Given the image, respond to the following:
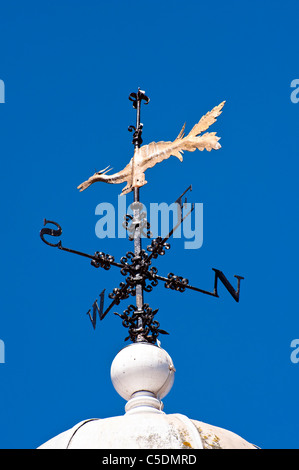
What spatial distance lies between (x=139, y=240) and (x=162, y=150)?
1.37 m

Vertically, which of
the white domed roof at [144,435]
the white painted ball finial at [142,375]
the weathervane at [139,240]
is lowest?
the white domed roof at [144,435]

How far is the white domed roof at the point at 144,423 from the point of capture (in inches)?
453

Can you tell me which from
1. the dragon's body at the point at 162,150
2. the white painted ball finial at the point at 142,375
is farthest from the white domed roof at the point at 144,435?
the dragon's body at the point at 162,150

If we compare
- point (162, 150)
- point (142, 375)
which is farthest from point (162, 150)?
point (142, 375)

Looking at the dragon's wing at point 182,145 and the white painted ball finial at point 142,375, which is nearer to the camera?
the white painted ball finial at point 142,375

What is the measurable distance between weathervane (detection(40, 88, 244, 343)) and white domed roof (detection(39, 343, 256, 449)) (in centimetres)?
57

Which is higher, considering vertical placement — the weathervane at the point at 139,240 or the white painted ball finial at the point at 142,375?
the weathervane at the point at 139,240

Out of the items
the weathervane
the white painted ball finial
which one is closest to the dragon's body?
the weathervane

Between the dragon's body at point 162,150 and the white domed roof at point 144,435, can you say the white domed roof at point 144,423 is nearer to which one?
the white domed roof at point 144,435

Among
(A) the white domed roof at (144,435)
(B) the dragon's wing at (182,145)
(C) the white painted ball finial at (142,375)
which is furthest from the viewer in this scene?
(B) the dragon's wing at (182,145)

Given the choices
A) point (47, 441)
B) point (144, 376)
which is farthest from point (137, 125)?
point (47, 441)

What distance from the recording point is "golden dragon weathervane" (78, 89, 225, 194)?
1434cm

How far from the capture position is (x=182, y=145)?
47.5 feet
